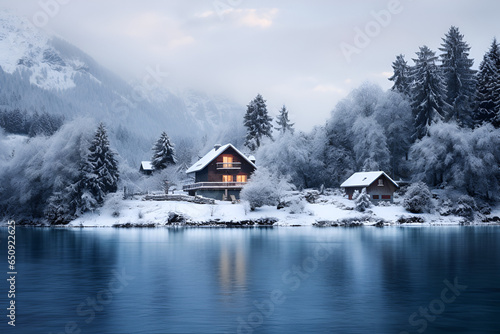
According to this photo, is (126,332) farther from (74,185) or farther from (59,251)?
(74,185)

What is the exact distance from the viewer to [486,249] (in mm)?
38688

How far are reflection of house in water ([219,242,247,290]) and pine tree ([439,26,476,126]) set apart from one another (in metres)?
65.8

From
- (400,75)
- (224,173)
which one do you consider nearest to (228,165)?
(224,173)

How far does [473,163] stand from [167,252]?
52.3 m

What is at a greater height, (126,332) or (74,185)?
(74,185)

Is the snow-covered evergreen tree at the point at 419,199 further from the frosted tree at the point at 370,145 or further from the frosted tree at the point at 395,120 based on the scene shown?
the frosted tree at the point at 395,120

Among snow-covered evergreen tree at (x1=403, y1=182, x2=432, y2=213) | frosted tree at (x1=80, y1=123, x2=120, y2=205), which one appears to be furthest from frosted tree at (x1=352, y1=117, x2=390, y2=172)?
frosted tree at (x1=80, y1=123, x2=120, y2=205)

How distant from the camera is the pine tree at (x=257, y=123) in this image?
112 m

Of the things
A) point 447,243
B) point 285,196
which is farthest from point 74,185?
point 447,243

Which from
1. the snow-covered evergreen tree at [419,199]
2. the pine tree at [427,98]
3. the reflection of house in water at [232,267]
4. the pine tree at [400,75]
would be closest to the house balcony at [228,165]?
the snow-covered evergreen tree at [419,199]

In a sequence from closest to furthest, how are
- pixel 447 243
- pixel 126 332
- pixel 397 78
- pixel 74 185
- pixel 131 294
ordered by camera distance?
pixel 126 332 → pixel 131 294 → pixel 447 243 → pixel 74 185 → pixel 397 78

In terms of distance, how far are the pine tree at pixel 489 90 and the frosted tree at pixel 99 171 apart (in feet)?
195

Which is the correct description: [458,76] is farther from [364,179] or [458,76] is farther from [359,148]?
[364,179]

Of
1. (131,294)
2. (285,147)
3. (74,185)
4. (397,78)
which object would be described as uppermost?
(397,78)
